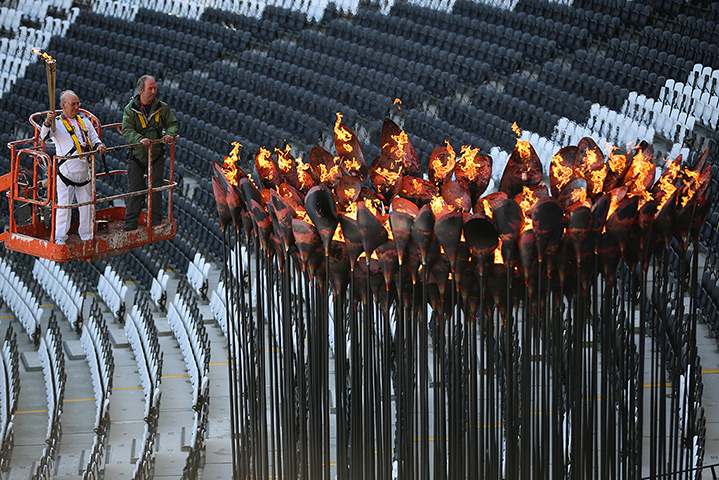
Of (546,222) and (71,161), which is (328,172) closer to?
(546,222)

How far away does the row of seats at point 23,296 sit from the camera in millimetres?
11906

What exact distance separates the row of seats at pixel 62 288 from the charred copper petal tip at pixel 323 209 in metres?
7.99

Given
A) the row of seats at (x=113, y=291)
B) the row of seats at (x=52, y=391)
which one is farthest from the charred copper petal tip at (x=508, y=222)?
the row of seats at (x=113, y=291)

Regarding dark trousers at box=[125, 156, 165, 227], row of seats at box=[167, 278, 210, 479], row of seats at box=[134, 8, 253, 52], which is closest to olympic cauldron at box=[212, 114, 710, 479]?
dark trousers at box=[125, 156, 165, 227]

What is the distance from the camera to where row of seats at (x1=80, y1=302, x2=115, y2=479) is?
27.9 ft

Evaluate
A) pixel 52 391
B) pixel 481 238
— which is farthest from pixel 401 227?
pixel 52 391

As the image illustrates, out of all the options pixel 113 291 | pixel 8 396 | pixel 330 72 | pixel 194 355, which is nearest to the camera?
pixel 8 396

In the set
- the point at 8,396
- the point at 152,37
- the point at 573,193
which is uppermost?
the point at 152,37

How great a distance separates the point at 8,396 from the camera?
31.8 feet

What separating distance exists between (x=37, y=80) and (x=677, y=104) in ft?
36.9

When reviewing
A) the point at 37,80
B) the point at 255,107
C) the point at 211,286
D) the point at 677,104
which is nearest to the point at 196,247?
the point at 211,286

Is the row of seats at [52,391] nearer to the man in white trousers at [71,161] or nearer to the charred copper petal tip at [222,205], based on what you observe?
the man in white trousers at [71,161]

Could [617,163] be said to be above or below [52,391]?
above

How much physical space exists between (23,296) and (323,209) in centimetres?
883
